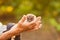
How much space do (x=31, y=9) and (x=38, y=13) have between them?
0.41ft

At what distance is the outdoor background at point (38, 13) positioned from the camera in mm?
2918

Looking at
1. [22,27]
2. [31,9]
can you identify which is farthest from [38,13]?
[22,27]

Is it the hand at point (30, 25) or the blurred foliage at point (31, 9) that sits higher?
the blurred foliage at point (31, 9)

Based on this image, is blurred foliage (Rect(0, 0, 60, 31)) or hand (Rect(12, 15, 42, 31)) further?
blurred foliage (Rect(0, 0, 60, 31))

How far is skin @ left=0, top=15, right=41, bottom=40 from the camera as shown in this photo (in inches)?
37.0

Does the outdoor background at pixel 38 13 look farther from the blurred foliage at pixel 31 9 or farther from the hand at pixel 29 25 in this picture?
the hand at pixel 29 25

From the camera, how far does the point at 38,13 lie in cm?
304

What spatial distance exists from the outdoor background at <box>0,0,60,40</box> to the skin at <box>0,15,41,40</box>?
5.99 ft

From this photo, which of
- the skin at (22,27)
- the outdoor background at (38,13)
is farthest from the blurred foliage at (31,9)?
the skin at (22,27)

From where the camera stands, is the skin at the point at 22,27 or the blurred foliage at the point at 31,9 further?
the blurred foliage at the point at 31,9

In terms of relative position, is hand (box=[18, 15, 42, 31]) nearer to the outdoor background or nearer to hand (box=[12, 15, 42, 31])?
hand (box=[12, 15, 42, 31])

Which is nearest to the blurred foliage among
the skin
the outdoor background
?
the outdoor background

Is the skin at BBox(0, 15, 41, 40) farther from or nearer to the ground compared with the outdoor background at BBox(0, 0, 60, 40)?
nearer to the ground

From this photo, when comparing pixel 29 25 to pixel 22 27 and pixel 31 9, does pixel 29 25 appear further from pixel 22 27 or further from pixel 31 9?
pixel 31 9
